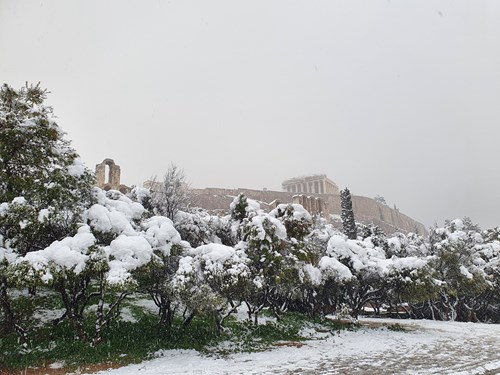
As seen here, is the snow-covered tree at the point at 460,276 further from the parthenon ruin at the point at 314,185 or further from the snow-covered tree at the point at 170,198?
the parthenon ruin at the point at 314,185

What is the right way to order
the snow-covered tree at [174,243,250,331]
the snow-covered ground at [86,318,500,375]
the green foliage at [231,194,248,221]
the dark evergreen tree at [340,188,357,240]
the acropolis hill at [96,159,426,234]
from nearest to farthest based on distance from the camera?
1. the snow-covered ground at [86,318,500,375]
2. the snow-covered tree at [174,243,250,331]
3. the green foliage at [231,194,248,221]
4. the dark evergreen tree at [340,188,357,240]
5. the acropolis hill at [96,159,426,234]

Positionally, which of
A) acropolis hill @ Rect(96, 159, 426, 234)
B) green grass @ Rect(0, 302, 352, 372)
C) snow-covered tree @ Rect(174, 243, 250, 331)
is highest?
acropolis hill @ Rect(96, 159, 426, 234)

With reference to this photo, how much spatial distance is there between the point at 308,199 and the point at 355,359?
174ft

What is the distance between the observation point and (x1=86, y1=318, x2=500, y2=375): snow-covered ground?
8.51 m

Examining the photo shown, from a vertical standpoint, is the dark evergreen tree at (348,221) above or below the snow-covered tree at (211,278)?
above

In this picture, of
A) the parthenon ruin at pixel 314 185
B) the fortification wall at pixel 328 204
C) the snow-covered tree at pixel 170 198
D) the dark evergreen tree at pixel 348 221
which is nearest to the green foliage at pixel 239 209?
the snow-covered tree at pixel 170 198

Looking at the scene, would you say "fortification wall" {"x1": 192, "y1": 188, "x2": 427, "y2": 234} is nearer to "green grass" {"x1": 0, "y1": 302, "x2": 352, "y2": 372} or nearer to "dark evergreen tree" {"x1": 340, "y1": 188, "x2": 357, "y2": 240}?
"dark evergreen tree" {"x1": 340, "y1": 188, "x2": 357, "y2": 240}

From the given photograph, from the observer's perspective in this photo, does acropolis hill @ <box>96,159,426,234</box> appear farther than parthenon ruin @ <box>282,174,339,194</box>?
No

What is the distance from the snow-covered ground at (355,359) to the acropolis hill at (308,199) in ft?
71.0

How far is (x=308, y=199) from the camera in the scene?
2463 inches

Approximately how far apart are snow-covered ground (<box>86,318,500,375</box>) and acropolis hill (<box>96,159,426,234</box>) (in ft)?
71.0

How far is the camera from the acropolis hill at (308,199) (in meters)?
39.5

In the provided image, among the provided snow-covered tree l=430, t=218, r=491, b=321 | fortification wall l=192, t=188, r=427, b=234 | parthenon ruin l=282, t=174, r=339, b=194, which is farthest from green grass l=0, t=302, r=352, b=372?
parthenon ruin l=282, t=174, r=339, b=194

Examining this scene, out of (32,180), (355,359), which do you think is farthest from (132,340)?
(355,359)
